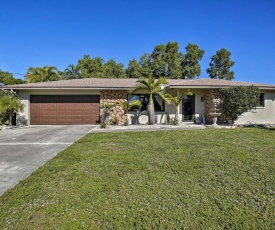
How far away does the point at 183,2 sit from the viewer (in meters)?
12.2

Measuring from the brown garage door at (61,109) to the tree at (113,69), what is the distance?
16.1 m

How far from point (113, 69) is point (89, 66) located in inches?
151

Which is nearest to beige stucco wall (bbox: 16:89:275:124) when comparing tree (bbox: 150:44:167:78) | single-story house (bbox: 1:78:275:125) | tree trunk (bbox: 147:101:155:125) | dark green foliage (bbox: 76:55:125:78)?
single-story house (bbox: 1:78:275:125)

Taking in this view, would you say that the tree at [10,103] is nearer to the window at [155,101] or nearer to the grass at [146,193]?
the window at [155,101]

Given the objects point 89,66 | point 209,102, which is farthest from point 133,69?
point 209,102

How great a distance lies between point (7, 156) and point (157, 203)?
4646 mm

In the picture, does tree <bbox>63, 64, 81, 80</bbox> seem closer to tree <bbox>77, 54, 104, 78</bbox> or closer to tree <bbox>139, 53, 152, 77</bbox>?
tree <bbox>77, 54, 104, 78</bbox>

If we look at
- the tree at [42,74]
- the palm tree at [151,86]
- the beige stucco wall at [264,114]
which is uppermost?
the tree at [42,74]

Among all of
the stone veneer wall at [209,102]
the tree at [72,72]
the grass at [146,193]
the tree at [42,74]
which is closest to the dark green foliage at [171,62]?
the tree at [72,72]

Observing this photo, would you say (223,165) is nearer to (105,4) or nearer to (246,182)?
(246,182)

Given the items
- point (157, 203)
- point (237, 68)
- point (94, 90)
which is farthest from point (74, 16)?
point (237, 68)

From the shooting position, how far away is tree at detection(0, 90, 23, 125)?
11204 millimetres

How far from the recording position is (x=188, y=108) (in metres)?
14.0

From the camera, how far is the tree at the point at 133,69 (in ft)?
90.1
